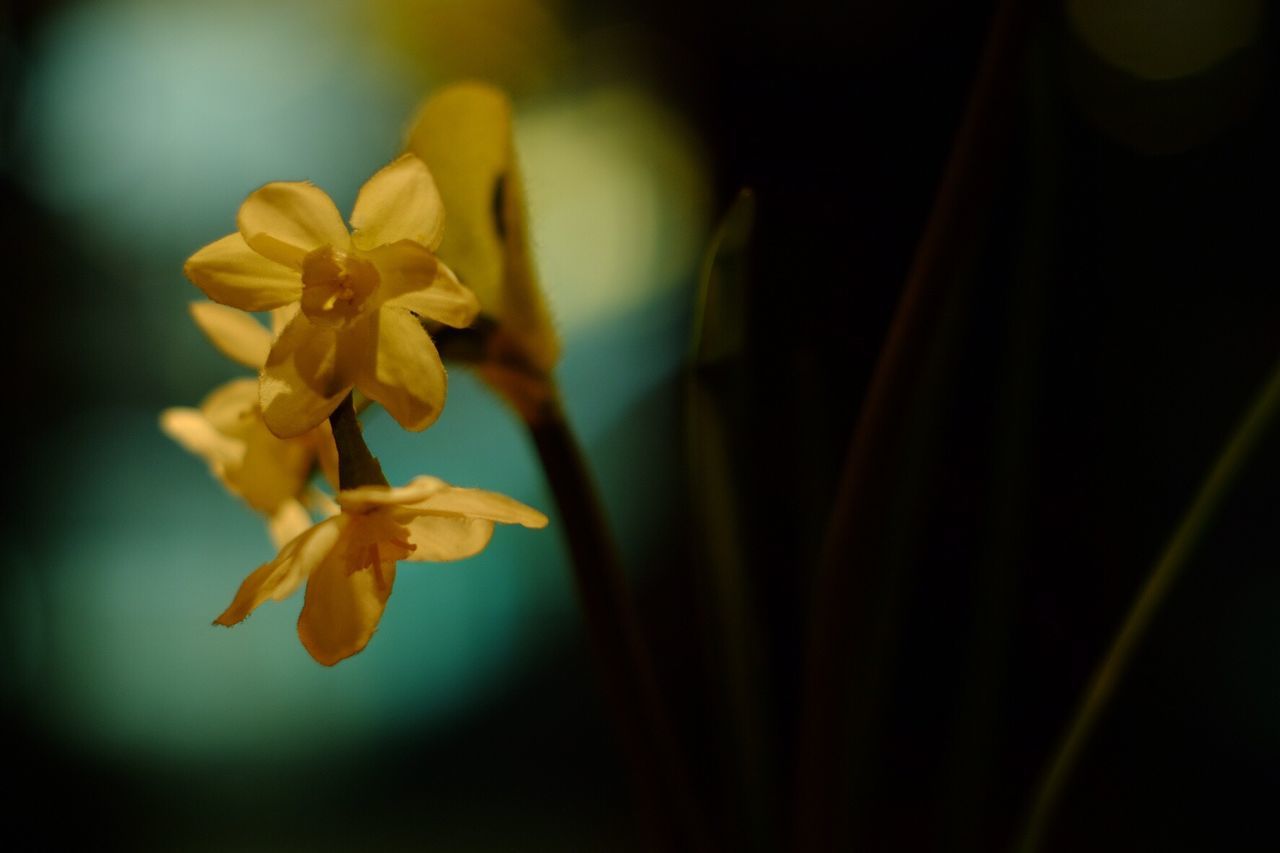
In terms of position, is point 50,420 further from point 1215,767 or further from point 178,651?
point 1215,767

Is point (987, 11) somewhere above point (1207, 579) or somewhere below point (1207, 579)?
above

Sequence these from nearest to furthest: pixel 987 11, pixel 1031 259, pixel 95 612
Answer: pixel 1031 259
pixel 987 11
pixel 95 612

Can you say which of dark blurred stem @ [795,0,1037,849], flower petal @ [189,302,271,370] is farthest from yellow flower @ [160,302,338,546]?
dark blurred stem @ [795,0,1037,849]

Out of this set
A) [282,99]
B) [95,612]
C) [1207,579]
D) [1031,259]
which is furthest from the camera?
[282,99]

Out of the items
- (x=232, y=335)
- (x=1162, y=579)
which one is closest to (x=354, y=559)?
(x=232, y=335)

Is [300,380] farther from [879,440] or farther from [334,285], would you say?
[879,440]

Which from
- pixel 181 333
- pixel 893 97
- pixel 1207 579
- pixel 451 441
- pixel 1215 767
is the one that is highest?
pixel 181 333

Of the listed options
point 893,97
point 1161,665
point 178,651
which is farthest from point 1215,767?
point 178,651
